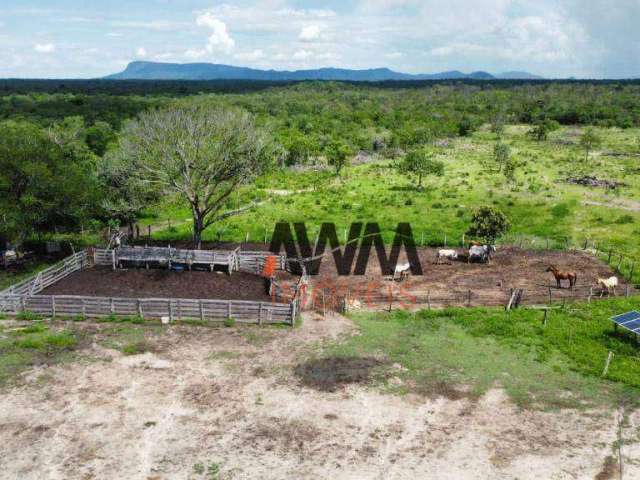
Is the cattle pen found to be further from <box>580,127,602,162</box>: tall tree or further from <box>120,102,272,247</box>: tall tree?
<box>580,127,602,162</box>: tall tree

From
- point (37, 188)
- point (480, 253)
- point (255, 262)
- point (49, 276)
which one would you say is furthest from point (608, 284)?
point (37, 188)

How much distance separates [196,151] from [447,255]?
53.9 feet

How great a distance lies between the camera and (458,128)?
109 metres

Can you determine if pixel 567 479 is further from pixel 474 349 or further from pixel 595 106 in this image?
pixel 595 106

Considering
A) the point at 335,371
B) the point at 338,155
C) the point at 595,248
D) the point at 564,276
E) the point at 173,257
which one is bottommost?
the point at 335,371

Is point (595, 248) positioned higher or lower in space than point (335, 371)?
higher

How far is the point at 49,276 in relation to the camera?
91.6 feet

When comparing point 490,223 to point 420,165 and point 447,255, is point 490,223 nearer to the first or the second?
point 447,255

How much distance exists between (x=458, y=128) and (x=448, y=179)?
52.6m

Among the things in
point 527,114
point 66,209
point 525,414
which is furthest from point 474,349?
point 527,114

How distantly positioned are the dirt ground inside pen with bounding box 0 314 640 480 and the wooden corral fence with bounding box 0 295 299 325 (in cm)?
339

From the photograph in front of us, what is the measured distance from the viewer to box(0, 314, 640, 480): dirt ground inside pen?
1457 centimetres

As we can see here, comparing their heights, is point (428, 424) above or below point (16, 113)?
below

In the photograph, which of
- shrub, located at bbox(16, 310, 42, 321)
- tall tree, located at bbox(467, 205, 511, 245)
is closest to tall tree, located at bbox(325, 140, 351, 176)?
tall tree, located at bbox(467, 205, 511, 245)
